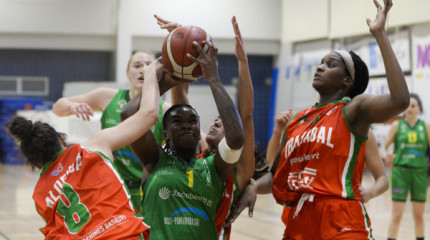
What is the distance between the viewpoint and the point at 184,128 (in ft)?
10.8

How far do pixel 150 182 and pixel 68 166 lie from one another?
0.44 meters

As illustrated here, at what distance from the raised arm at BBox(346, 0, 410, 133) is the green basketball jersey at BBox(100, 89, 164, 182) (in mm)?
1870

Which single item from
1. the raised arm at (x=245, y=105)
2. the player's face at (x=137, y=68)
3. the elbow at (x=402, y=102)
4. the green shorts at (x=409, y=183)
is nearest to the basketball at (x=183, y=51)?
the raised arm at (x=245, y=105)

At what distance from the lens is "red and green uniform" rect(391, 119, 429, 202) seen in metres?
7.91

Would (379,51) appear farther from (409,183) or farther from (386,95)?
(386,95)

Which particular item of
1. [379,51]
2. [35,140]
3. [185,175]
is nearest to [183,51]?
Answer: [185,175]

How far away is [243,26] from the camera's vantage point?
1923 centimetres

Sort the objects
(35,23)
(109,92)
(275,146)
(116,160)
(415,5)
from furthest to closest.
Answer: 1. (35,23)
2. (415,5)
3. (109,92)
4. (116,160)
5. (275,146)

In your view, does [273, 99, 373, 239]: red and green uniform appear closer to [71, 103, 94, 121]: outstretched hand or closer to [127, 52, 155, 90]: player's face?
[71, 103, 94, 121]: outstretched hand

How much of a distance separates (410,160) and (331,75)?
5191 millimetres

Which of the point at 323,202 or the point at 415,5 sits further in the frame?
the point at 415,5

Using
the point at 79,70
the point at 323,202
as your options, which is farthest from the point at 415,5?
the point at 323,202

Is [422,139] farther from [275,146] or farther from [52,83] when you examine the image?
[52,83]

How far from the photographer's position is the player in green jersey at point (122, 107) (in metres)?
4.72
